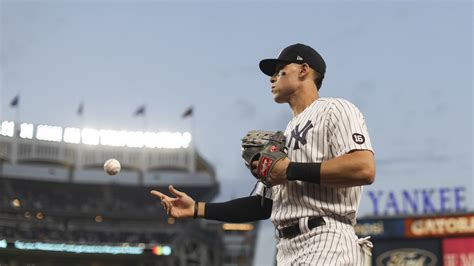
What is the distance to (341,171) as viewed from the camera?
2984 millimetres

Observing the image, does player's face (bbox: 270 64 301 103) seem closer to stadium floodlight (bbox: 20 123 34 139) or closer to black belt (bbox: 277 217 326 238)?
black belt (bbox: 277 217 326 238)

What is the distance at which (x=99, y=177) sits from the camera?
4831 cm

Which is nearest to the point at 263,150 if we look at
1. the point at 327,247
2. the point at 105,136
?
the point at 327,247

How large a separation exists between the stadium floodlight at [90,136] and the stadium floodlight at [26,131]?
3750 millimetres

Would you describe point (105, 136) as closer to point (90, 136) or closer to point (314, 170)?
point (90, 136)

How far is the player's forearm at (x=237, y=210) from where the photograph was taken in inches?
148

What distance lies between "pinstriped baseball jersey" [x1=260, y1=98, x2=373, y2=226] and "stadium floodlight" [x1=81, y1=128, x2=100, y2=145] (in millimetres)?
46788

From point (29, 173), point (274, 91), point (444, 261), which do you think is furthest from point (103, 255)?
point (274, 91)

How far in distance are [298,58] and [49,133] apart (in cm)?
4695

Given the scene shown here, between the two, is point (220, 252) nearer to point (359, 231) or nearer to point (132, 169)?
point (132, 169)

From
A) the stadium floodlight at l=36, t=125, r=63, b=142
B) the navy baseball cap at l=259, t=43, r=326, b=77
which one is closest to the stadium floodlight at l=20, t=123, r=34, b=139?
the stadium floodlight at l=36, t=125, r=63, b=142

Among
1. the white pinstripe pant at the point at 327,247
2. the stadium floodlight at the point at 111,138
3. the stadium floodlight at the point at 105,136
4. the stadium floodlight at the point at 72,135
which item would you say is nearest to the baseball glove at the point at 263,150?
the white pinstripe pant at the point at 327,247

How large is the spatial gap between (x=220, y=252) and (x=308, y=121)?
4555cm

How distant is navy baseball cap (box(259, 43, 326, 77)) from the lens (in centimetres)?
354
